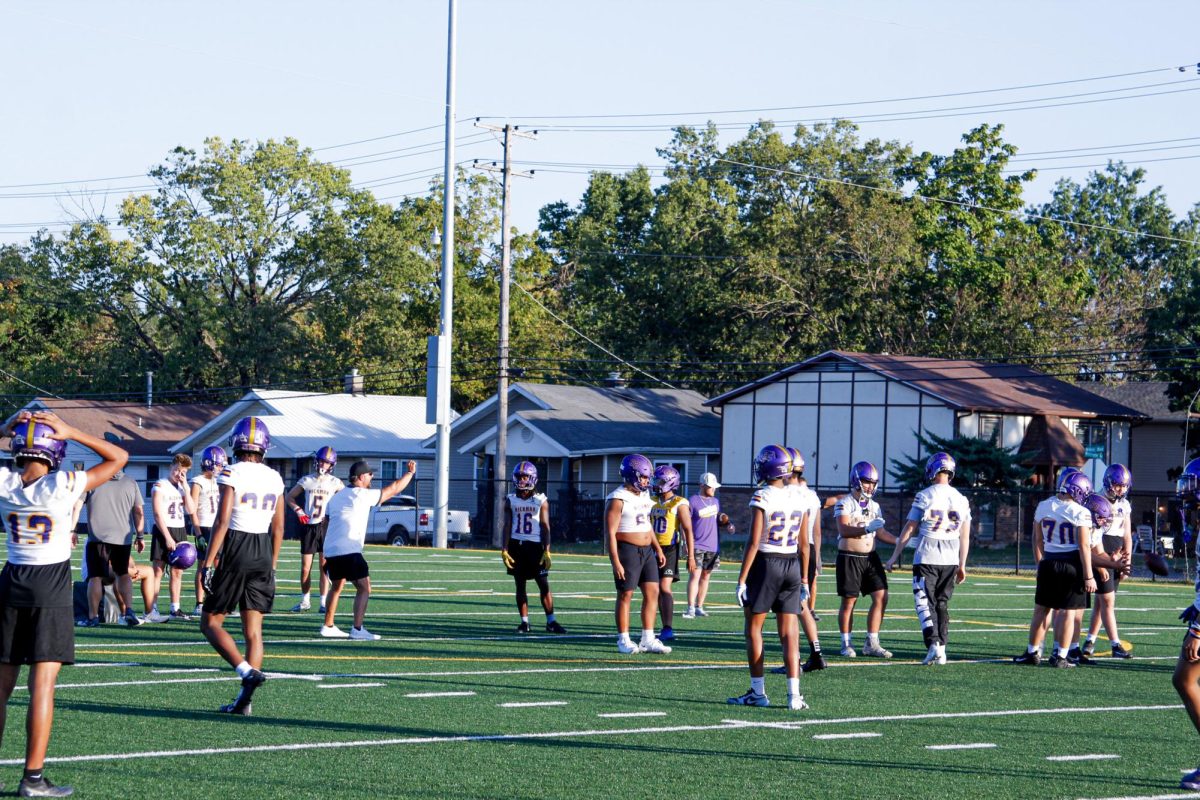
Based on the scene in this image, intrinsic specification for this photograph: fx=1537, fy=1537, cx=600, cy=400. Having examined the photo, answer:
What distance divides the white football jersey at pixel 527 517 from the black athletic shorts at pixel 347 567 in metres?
1.90

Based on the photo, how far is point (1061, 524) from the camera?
1438cm

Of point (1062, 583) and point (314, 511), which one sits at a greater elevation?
point (314, 511)

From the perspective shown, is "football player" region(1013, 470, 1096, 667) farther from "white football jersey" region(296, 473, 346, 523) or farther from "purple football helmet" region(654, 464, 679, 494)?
"white football jersey" region(296, 473, 346, 523)

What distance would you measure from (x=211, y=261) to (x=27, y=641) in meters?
57.3

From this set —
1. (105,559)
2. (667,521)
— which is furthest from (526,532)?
(105,559)

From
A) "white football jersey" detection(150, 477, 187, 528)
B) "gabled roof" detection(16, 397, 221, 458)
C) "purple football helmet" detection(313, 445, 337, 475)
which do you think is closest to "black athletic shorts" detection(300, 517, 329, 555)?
"purple football helmet" detection(313, 445, 337, 475)

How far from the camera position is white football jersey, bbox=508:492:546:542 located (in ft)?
54.9

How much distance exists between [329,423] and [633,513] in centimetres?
4394

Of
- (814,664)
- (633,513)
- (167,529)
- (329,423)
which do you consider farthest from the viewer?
(329,423)

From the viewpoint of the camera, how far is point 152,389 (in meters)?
67.3

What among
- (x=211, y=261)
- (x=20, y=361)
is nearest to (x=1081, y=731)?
(x=211, y=261)

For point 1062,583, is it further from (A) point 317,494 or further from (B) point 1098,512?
(A) point 317,494

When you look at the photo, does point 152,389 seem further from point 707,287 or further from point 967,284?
point 967,284

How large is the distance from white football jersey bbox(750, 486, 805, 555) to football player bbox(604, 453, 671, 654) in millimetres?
3379
